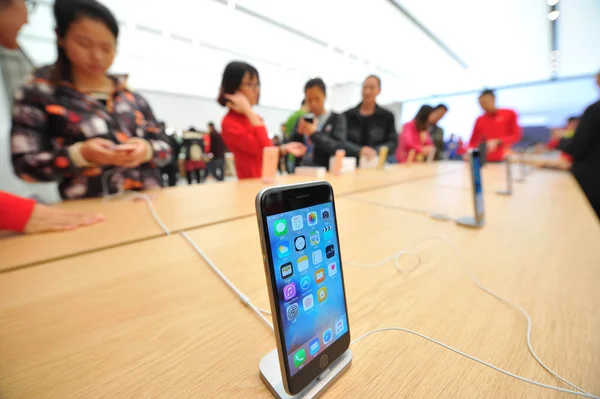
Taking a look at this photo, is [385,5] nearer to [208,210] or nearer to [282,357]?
[208,210]

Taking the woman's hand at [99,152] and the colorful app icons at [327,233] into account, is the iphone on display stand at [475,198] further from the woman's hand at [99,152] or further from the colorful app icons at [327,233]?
the woman's hand at [99,152]

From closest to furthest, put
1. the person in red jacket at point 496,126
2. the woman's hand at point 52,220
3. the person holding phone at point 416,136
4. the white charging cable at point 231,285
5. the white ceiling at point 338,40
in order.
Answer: the white charging cable at point 231,285 → the woman's hand at point 52,220 → the person in red jacket at point 496,126 → the person holding phone at point 416,136 → the white ceiling at point 338,40

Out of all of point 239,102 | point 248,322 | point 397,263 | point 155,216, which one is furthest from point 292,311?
point 239,102

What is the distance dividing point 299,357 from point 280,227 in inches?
4.4

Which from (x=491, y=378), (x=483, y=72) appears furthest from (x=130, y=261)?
(x=483, y=72)

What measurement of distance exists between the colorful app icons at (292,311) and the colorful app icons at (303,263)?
A: 0.03 metres

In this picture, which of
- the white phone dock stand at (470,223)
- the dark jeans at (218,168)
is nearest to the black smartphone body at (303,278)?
the white phone dock stand at (470,223)

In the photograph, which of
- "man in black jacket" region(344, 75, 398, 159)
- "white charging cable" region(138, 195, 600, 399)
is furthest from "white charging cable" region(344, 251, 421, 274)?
"man in black jacket" region(344, 75, 398, 159)

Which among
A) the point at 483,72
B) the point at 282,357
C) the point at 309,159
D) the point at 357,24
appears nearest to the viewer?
the point at 282,357

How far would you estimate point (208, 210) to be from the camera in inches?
30.1

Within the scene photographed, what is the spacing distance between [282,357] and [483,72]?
7.49m

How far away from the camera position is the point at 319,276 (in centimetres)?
23

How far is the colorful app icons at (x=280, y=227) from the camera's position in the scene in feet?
0.62

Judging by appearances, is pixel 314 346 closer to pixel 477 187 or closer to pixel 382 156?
pixel 477 187
